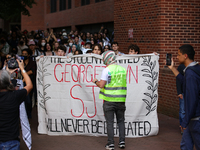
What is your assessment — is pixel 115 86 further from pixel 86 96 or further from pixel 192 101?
pixel 192 101

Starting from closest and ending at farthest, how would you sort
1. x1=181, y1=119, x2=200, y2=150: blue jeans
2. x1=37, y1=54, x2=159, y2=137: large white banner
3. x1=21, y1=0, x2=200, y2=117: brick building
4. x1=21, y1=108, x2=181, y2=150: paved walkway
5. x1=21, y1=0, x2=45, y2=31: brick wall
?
x1=181, y1=119, x2=200, y2=150: blue jeans < x1=21, y1=108, x2=181, y2=150: paved walkway < x1=37, y1=54, x2=159, y2=137: large white banner < x1=21, y1=0, x2=200, y2=117: brick building < x1=21, y1=0, x2=45, y2=31: brick wall

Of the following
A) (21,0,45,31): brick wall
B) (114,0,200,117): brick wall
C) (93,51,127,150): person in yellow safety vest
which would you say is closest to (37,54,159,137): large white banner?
(93,51,127,150): person in yellow safety vest

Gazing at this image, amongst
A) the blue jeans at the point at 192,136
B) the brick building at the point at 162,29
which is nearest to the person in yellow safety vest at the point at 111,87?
the blue jeans at the point at 192,136

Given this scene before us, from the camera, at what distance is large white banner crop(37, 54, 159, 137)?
6.98 meters

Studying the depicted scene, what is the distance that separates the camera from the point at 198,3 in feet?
32.3

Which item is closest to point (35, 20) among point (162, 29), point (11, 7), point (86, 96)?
point (11, 7)

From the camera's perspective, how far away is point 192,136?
168 inches

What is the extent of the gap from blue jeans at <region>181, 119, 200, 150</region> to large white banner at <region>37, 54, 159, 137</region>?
2.51 metres

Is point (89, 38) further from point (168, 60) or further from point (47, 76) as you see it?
point (168, 60)

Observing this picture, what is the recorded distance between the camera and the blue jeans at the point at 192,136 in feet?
13.6

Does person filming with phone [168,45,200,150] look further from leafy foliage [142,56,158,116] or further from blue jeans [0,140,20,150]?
leafy foliage [142,56,158,116]

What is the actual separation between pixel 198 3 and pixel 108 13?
10207 millimetres

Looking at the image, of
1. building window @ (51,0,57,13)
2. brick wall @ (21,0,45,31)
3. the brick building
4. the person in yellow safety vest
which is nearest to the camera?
the person in yellow safety vest

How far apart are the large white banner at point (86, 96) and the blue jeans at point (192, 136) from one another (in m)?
2.51
